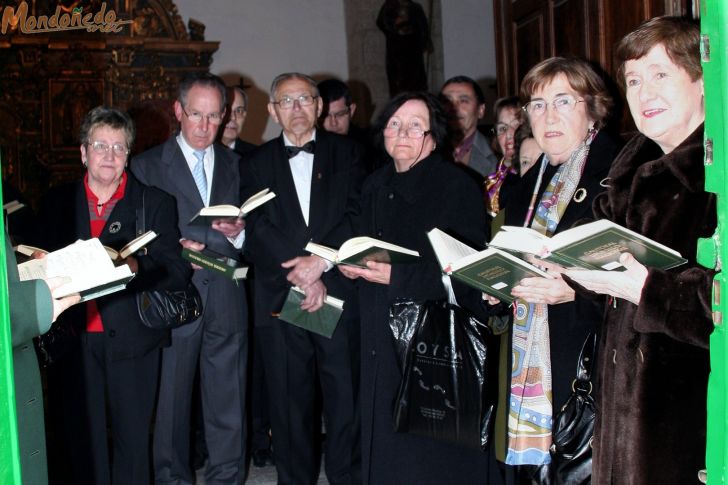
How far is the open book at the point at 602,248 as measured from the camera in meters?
2.10

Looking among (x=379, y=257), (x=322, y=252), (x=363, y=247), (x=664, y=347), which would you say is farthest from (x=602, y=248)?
(x=322, y=252)

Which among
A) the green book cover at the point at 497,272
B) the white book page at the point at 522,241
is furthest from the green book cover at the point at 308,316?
the white book page at the point at 522,241

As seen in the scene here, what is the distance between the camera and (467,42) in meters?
10.2

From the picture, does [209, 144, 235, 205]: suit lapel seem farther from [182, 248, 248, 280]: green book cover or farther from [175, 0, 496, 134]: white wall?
[175, 0, 496, 134]: white wall

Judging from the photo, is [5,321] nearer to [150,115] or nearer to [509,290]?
[509,290]

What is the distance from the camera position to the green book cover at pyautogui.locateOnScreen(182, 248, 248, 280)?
3936 mm

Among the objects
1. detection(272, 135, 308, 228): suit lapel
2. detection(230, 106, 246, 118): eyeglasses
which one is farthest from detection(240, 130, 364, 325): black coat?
detection(230, 106, 246, 118): eyeglasses

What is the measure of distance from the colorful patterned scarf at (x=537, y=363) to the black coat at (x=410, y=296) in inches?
16.1

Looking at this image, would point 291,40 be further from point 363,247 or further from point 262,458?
point 363,247

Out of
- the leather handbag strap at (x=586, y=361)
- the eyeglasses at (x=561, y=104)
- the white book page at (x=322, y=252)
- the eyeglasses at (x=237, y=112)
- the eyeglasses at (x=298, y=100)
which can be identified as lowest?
the leather handbag strap at (x=586, y=361)

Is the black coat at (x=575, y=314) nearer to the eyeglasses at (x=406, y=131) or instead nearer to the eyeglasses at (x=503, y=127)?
the eyeglasses at (x=406, y=131)

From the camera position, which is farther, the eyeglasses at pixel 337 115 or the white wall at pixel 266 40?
the white wall at pixel 266 40

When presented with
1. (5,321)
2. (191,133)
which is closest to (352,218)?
(191,133)

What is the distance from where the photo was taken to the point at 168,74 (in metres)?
9.24
